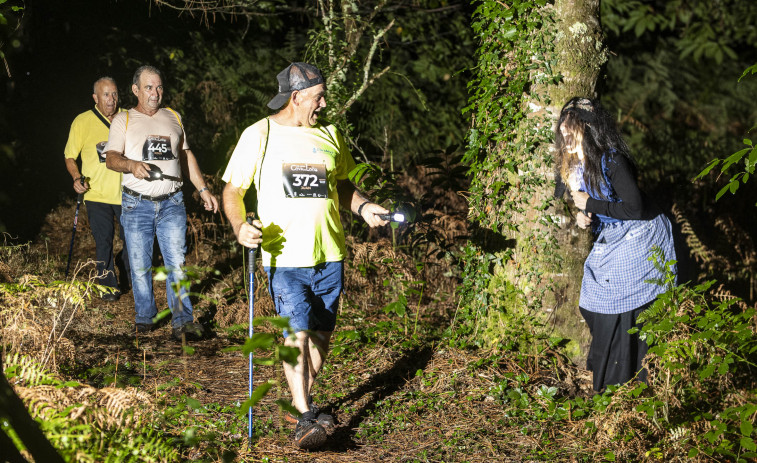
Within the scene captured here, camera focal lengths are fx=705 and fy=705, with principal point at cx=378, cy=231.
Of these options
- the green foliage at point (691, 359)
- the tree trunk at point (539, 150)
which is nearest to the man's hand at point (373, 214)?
the tree trunk at point (539, 150)

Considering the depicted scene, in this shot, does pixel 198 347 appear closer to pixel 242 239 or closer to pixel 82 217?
pixel 242 239

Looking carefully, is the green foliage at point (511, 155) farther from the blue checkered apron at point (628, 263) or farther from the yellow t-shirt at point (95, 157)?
the yellow t-shirt at point (95, 157)

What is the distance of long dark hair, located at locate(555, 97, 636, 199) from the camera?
4.46 meters

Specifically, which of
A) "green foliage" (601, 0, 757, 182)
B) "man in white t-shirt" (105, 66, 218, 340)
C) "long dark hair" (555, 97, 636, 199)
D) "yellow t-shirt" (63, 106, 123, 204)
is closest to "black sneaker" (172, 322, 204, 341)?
"man in white t-shirt" (105, 66, 218, 340)

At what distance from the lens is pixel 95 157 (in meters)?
6.99

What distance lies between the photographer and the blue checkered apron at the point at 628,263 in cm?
448

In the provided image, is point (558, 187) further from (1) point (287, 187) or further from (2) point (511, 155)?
(1) point (287, 187)

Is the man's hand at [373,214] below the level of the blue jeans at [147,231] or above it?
above

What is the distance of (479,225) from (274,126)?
6.49 ft

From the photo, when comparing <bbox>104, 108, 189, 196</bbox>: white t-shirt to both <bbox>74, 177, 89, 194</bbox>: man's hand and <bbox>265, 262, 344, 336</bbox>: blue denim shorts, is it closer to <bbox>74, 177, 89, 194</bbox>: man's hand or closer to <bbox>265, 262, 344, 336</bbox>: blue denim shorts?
<bbox>74, 177, 89, 194</bbox>: man's hand

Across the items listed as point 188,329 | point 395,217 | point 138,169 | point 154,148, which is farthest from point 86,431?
point 154,148

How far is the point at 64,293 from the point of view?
4.04 m

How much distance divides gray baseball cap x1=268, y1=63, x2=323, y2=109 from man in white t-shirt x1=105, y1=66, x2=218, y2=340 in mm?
1959

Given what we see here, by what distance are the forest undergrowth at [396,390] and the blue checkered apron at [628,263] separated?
0.22 metres
